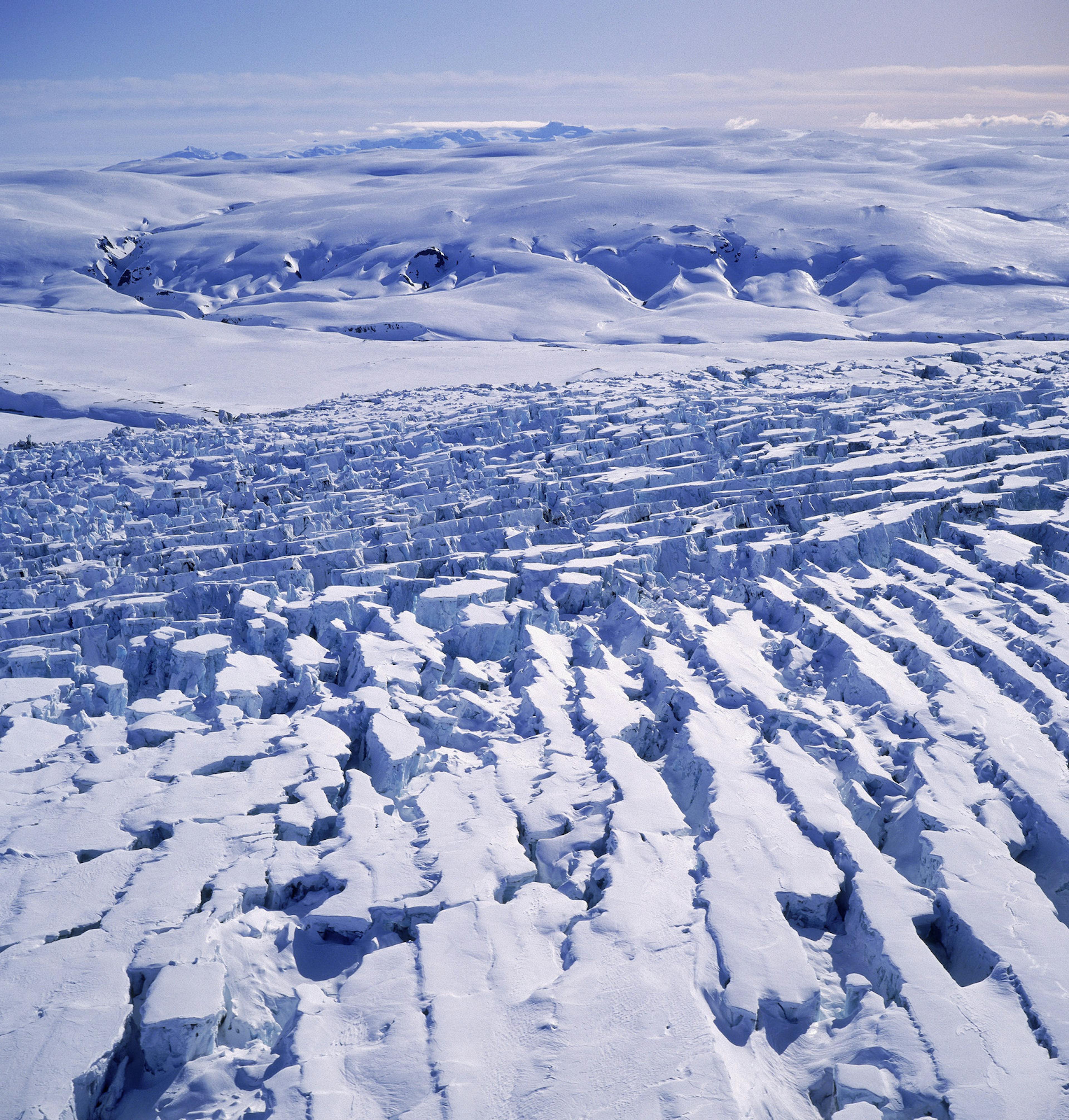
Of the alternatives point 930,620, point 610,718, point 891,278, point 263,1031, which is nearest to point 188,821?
point 263,1031

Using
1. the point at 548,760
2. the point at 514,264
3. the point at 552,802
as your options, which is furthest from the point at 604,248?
the point at 552,802

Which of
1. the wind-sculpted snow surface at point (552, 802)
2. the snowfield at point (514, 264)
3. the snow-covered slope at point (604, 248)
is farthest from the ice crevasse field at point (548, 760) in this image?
the snow-covered slope at point (604, 248)

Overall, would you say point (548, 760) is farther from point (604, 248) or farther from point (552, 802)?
point (604, 248)

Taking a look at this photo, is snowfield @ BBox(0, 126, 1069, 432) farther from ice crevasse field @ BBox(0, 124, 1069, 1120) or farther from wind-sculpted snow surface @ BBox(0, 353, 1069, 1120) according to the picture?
wind-sculpted snow surface @ BBox(0, 353, 1069, 1120)

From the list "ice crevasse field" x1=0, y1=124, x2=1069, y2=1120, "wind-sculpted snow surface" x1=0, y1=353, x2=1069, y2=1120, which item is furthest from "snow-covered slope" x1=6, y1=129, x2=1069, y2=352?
"wind-sculpted snow surface" x1=0, y1=353, x2=1069, y2=1120

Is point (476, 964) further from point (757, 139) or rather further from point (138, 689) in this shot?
point (757, 139)

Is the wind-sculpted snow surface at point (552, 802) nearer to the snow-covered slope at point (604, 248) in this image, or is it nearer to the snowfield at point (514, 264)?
the snowfield at point (514, 264)
